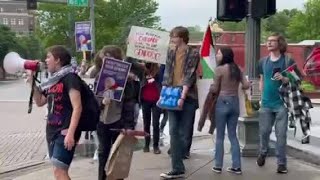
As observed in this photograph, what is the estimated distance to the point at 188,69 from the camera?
7.06 m

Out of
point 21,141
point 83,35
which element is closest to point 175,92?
point 21,141

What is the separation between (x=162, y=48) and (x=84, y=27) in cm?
1451

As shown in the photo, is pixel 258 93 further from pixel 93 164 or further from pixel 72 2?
pixel 72 2

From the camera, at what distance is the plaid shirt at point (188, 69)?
23.1 feet

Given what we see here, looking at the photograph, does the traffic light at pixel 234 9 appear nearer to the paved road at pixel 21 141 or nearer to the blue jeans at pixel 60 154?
the paved road at pixel 21 141

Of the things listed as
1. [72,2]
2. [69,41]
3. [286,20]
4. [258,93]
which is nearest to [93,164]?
[258,93]

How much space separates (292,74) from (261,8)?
1703 mm

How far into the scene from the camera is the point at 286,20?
95.2 m

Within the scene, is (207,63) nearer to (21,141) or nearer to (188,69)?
(188,69)

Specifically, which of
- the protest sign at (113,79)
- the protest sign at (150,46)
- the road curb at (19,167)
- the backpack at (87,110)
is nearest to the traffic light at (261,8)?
the protest sign at (150,46)

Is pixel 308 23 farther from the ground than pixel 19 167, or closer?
farther from the ground

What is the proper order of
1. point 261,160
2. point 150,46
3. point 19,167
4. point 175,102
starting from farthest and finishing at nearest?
point 19,167 < point 150,46 < point 261,160 < point 175,102

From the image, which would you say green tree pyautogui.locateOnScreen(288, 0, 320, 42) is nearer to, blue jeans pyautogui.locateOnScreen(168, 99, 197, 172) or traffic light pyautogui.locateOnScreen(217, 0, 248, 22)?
traffic light pyautogui.locateOnScreen(217, 0, 248, 22)

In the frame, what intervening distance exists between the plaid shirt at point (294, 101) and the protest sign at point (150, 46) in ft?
5.65
